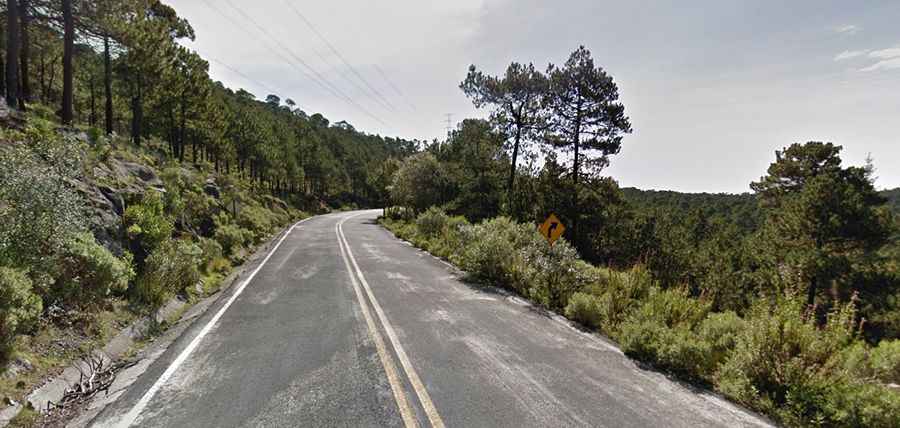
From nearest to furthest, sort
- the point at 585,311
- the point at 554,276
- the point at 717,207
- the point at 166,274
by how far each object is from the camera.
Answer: the point at 585,311
the point at 166,274
the point at 554,276
the point at 717,207

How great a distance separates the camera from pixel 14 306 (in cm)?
477

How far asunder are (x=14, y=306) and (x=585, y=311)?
8496 mm

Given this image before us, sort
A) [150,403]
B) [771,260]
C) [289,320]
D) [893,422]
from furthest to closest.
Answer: [771,260] < [289,320] < [150,403] < [893,422]

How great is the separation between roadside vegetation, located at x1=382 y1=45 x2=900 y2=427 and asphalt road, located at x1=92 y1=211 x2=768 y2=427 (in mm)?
719

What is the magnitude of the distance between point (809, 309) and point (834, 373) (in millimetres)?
860

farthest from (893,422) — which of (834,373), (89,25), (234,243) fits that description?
(89,25)

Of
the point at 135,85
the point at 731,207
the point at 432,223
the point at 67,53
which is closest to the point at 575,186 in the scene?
the point at 432,223

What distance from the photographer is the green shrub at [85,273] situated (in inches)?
240

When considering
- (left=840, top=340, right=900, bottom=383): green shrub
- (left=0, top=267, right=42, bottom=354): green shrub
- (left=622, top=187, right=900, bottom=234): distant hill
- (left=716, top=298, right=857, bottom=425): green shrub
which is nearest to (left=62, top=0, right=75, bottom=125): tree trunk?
(left=0, top=267, right=42, bottom=354): green shrub

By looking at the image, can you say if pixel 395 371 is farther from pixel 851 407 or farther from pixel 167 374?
pixel 851 407

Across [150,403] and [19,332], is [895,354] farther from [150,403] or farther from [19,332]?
[19,332]

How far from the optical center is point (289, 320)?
7.52 m

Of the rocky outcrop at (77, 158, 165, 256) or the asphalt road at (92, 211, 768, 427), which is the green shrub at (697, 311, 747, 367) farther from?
the rocky outcrop at (77, 158, 165, 256)

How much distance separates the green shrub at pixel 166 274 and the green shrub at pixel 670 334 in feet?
29.2
